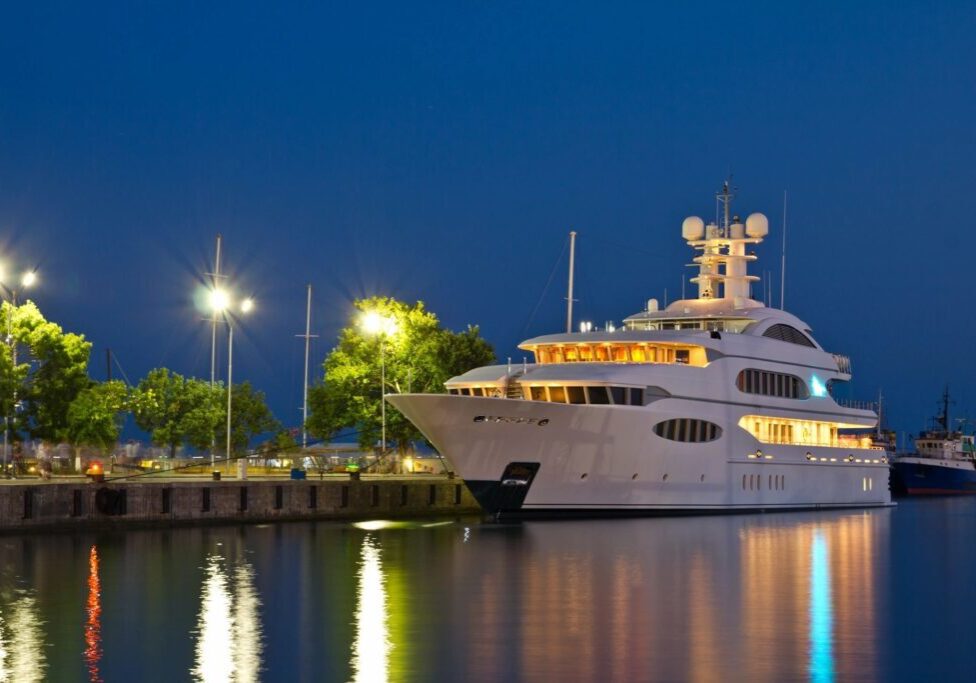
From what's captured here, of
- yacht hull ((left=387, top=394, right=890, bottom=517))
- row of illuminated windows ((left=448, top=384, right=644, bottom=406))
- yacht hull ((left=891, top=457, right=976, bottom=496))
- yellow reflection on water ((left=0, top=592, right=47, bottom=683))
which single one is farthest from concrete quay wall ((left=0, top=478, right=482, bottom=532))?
yacht hull ((left=891, top=457, right=976, bottom=496))

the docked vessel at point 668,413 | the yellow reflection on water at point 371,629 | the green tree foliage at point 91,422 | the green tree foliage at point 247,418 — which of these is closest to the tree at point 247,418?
the green tree foliage at point 247,418

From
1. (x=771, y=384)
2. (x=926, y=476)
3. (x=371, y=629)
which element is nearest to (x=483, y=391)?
(x=771, y=384)

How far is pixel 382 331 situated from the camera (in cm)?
6969

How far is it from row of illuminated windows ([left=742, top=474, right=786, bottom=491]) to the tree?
27.2 meters

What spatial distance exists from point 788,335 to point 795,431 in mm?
4278

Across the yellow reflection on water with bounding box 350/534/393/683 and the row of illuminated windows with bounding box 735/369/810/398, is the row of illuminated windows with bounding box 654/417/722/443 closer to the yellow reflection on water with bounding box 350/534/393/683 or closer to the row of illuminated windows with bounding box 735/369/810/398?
the row of illuminated windows with bounding box 735/369/810/398

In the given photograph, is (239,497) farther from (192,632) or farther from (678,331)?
(192,632)

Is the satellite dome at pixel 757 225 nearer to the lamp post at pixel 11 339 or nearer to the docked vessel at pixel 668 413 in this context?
the docked vessel at pixel 668 413

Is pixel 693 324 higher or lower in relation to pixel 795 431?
higher

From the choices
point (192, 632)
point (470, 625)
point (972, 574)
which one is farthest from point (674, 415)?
point (192, 632)

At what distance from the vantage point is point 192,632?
27.1 meters

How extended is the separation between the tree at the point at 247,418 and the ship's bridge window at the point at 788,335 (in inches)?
1095

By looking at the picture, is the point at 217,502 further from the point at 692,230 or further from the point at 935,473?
the point at 935,473

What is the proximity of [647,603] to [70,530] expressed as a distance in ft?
70.0
